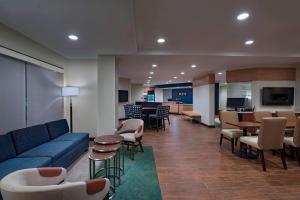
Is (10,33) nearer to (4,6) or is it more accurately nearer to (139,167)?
(4,6)

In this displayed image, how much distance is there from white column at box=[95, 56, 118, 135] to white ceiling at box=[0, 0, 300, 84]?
30 centimetres

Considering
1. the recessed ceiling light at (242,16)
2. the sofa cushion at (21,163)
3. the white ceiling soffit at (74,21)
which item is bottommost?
the sofa cushion at (21,163)

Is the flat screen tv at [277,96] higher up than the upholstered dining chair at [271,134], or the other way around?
the flat screen tv at [277,96]

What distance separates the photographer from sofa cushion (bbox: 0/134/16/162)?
2.53 meters

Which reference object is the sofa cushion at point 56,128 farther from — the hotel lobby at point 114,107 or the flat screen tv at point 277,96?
the flat screen tv at point 277,96

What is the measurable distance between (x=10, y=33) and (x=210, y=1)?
3285 mm

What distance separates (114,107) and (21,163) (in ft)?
7.84

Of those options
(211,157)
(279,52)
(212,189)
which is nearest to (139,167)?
(212,189)

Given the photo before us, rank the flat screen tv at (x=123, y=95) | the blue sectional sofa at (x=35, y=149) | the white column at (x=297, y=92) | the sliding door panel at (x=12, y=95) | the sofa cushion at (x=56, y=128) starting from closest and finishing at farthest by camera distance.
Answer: the blue sectional sofa at (x=35, y=149)
the sliding door panel at (x=12, y=95)
the sofa cushion at (x=56, y=128)
the white column at (x=297, y=92)
the flat screen tv at (x=123, y=95)

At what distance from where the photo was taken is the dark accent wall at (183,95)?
15.3 m

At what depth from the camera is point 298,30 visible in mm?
3250

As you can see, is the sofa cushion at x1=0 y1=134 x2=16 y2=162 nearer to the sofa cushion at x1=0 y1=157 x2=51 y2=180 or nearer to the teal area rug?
the sofa cushion at x1=0 y1=157 x2=51 y2=180

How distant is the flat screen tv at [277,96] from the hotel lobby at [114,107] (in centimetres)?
146

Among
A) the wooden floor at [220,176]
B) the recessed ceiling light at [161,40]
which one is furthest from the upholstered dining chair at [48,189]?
the recessed ceiling light at [161,40]
